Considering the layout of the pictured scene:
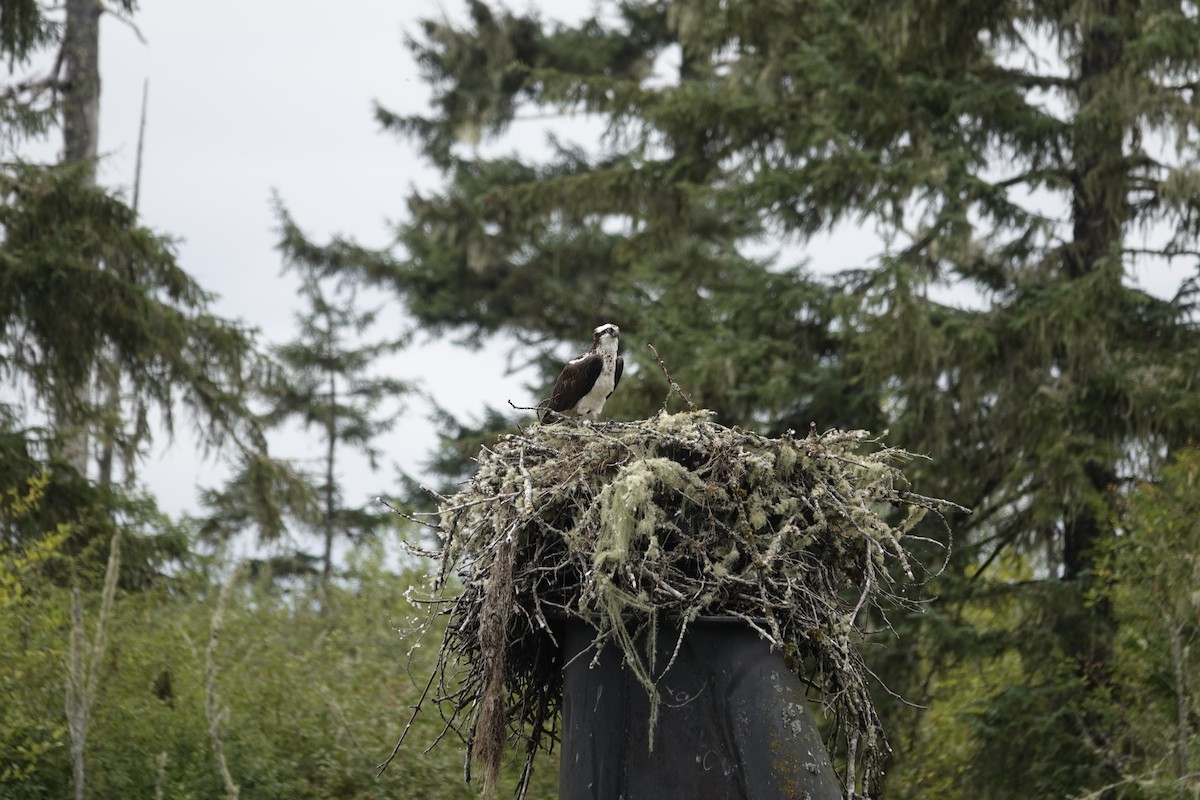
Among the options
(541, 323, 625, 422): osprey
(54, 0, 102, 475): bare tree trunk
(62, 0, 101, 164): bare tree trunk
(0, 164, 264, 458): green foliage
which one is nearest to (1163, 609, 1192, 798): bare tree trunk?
(541, 323, 625, 422): osprey

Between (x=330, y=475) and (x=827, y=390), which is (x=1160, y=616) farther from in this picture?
(x=330, y=475)

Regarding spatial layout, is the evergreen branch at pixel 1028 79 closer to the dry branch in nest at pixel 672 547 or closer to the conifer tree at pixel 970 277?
the conifer tree at pixel 970 277

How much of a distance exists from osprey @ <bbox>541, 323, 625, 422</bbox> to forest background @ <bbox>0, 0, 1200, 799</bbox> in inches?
155

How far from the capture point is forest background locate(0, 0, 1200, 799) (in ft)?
36.4

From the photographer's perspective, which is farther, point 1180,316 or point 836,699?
point 1180,316

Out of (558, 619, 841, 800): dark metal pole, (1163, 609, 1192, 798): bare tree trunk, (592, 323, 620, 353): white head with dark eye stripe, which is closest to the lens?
(558, 619, 841, 800): dark metal pole

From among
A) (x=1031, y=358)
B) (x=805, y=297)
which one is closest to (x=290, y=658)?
(x=805, y=297)

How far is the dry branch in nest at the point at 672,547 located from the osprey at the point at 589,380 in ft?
5.14

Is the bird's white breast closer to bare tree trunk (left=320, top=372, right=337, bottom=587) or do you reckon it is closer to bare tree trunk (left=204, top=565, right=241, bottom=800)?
bare tree trunk (left=204, top=565, right=241, bottom=800)

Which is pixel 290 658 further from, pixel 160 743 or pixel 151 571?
pixel 151 571

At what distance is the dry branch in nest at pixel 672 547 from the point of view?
4805mm

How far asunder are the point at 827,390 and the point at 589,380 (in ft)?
22.0

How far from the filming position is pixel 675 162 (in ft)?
51.7

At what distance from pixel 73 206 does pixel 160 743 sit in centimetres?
572
